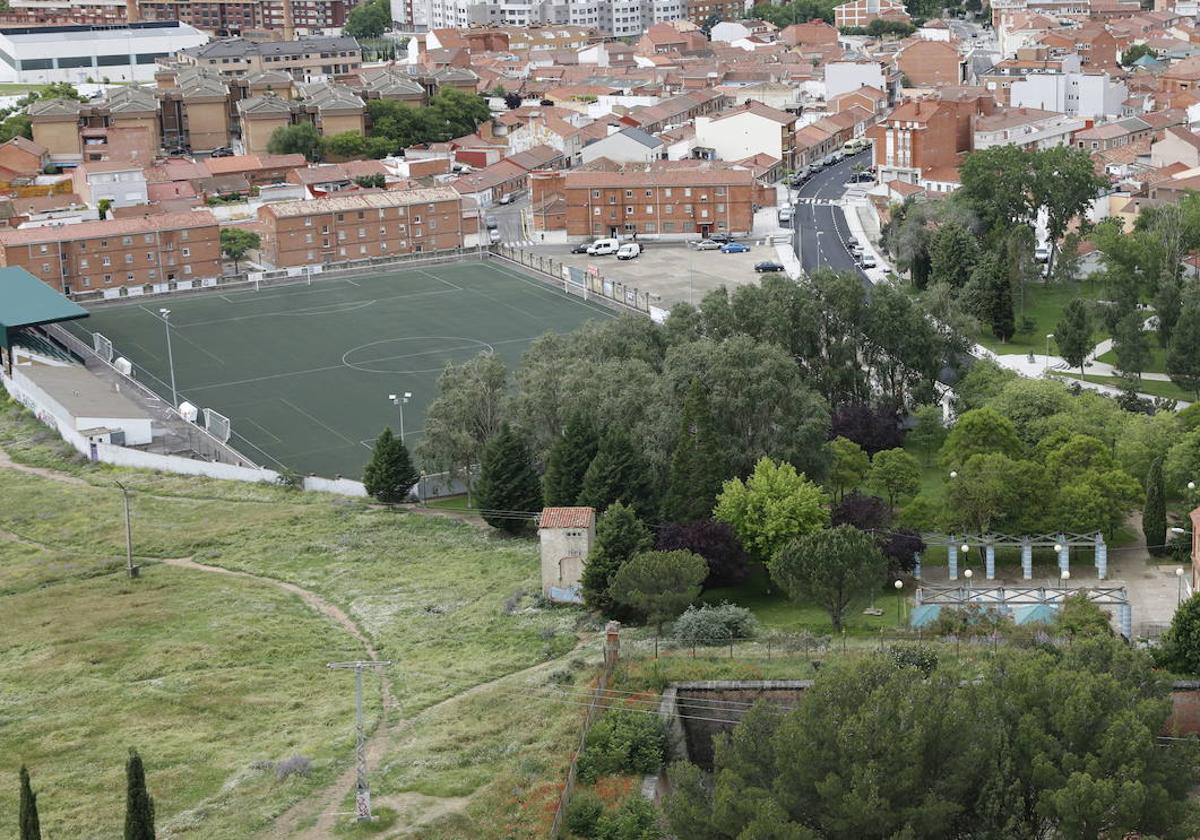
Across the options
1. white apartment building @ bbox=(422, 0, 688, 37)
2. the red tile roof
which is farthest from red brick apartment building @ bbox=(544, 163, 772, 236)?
white apartment building @ bbox=(422, 0, 688, 37)

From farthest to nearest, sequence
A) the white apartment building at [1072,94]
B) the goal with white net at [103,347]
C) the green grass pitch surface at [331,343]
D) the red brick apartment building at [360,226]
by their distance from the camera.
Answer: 1. the white apartment building at [1072,94]
2. the red brick apartment building at [360,226]
3. the goal with white net at [103,347]
4. the green grass pitch surface at [331,343]

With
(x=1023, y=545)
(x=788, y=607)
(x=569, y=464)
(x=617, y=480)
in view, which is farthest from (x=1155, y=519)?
(x=569, y=464)

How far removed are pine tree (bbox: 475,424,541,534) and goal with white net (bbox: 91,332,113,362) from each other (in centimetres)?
1886

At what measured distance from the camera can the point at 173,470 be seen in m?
40.6

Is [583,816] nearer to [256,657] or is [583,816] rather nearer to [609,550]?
[256,657]

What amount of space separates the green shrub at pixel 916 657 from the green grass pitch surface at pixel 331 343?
18.4m

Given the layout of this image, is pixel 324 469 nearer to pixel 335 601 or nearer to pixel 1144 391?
pixel 335 601

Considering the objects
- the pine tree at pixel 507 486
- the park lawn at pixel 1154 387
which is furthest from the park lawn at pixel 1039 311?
the pine tree at pixel 507 486

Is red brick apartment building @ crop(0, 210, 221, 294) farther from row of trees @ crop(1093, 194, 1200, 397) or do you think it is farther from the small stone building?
the small stone building

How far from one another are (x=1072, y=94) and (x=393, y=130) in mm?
29622

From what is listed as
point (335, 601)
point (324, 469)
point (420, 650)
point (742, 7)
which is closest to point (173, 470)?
point (324, 469)

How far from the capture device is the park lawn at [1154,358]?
46.8m

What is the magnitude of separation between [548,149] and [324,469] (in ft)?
131

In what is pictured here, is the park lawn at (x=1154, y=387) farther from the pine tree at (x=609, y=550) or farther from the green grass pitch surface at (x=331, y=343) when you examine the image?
the pine tree at (x=609, y=550)
